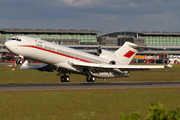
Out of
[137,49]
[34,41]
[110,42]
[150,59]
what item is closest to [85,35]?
[110,42]

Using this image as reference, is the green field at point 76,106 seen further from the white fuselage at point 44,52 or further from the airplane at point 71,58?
the airplane at point 71,58

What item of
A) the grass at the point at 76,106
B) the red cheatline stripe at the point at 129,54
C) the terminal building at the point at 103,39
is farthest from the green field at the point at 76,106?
the terminal building at the point at 103,39

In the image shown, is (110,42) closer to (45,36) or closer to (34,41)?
(45,36)

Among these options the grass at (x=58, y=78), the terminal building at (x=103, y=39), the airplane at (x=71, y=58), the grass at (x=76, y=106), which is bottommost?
the grass at (x=58, y=78)

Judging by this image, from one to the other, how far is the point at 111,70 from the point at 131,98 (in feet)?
55.8

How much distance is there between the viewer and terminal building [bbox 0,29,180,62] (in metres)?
146

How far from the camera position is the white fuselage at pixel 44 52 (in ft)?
105

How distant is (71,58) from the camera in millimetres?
36219

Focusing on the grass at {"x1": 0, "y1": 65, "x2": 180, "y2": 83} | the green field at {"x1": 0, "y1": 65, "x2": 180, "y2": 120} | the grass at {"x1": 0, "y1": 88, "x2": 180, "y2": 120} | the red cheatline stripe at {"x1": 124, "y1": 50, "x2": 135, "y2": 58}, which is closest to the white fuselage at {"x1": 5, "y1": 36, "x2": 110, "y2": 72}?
the grass at {"x1": 0, "y1": 65, "x2": 180, "y2": 83}

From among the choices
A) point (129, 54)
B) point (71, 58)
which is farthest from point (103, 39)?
point (71, 58)

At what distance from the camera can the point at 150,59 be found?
14150cm

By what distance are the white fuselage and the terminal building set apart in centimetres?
9746

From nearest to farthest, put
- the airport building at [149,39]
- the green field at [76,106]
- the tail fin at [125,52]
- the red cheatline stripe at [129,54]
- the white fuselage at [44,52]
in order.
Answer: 1. the green field at [76,106]
2. the white fuselage at [44,52]
3. the tail fin at [125,52]
4. the red cheatline stripe at [129,54]
5. the airport building at [149,39]

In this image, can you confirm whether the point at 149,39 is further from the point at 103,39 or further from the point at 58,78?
the point at 58,78
